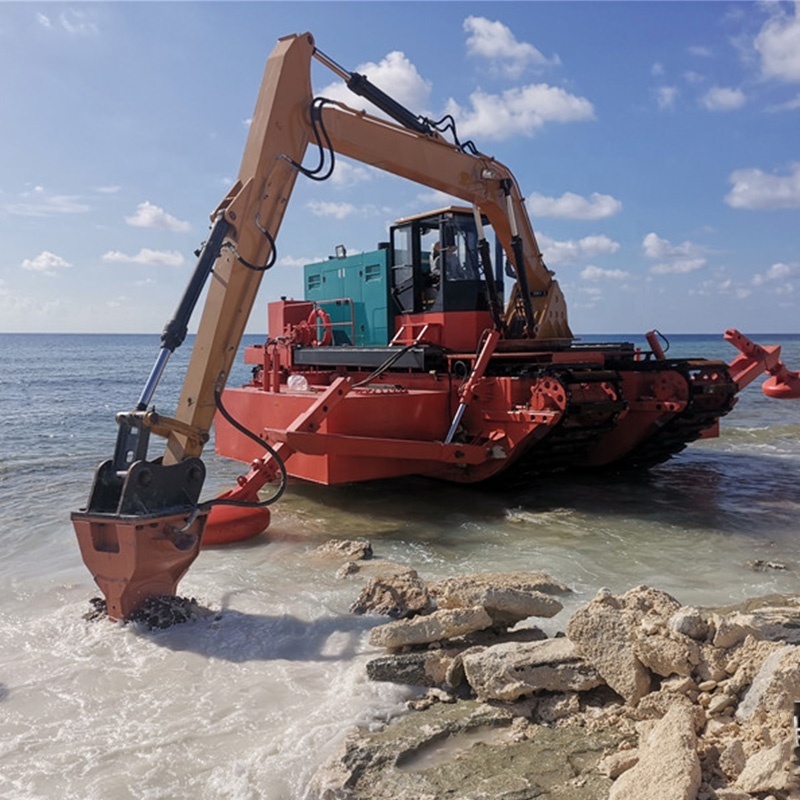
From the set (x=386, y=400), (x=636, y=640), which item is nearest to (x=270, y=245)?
(x=386, y=400)

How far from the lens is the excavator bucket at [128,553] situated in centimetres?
460

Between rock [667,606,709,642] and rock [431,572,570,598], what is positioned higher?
rock [667,606,709,642]

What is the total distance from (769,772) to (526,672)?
115 cm

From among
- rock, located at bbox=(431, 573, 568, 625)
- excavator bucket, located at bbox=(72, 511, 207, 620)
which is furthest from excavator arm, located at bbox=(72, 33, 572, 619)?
rock, located at bbox=(431, 573, 568, 625)

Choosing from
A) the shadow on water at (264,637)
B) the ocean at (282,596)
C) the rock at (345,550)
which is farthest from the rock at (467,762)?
the rock at (345,550)

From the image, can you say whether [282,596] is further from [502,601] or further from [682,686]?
[682,686]

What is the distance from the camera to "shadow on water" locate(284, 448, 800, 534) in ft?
24.8

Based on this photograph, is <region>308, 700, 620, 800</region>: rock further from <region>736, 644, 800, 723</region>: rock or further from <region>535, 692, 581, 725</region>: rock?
<region>736, 644, 800, 723</region>: rock

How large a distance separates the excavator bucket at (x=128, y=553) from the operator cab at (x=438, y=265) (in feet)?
16.5

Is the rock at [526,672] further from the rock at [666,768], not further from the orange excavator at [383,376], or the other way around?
the orange excavator at [383,376]

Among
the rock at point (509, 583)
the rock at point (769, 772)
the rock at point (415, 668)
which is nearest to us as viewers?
the rock at point (769, 772)

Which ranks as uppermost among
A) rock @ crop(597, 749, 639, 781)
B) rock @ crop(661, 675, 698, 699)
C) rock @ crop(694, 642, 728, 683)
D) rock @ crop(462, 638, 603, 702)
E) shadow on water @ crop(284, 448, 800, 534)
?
rock @ crop(694, 642, 728, 683)

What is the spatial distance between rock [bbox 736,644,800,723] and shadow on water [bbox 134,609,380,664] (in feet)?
6.75

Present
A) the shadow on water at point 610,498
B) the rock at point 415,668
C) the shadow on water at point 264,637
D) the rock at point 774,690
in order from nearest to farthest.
→ the rock at point 774,690 < the rock at point 415,668 < the shadow on water at point 264,637 < the shadow on water at point 610,498
